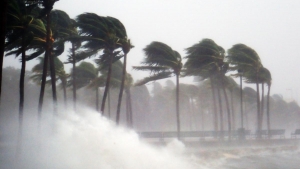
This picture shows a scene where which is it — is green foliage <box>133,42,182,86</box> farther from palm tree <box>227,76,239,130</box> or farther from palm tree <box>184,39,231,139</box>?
palm tree <box>227,76,239,130</box>

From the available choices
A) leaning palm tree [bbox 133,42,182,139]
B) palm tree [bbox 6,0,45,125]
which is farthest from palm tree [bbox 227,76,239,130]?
palm tree [bbox 6,0,45,125]

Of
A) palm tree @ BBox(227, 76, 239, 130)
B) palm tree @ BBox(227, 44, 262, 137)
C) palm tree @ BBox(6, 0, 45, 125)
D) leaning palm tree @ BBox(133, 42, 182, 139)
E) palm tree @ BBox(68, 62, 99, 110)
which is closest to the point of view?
palm tree @ BBox(6, 0, 45, 125)

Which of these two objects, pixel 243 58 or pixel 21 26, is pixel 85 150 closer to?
pixel 21 26

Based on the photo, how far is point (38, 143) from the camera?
23.1 m

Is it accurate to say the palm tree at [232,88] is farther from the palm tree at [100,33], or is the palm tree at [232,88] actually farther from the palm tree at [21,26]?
the palm tree at [21,26]

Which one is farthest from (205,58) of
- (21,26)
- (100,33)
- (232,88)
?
(21,26)

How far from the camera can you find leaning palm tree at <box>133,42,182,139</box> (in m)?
37.6

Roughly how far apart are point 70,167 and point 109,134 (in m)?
4.26

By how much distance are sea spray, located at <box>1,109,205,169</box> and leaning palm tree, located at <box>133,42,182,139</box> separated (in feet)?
44.8

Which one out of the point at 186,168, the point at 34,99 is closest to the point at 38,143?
the point at 186,168

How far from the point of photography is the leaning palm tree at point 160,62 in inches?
1479

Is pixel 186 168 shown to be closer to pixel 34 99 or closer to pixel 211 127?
pixel 34 99

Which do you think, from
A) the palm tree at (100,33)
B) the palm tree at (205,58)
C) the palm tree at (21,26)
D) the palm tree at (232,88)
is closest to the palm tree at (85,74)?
the palm tree at (205,58)

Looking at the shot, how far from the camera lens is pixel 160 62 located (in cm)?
3800
